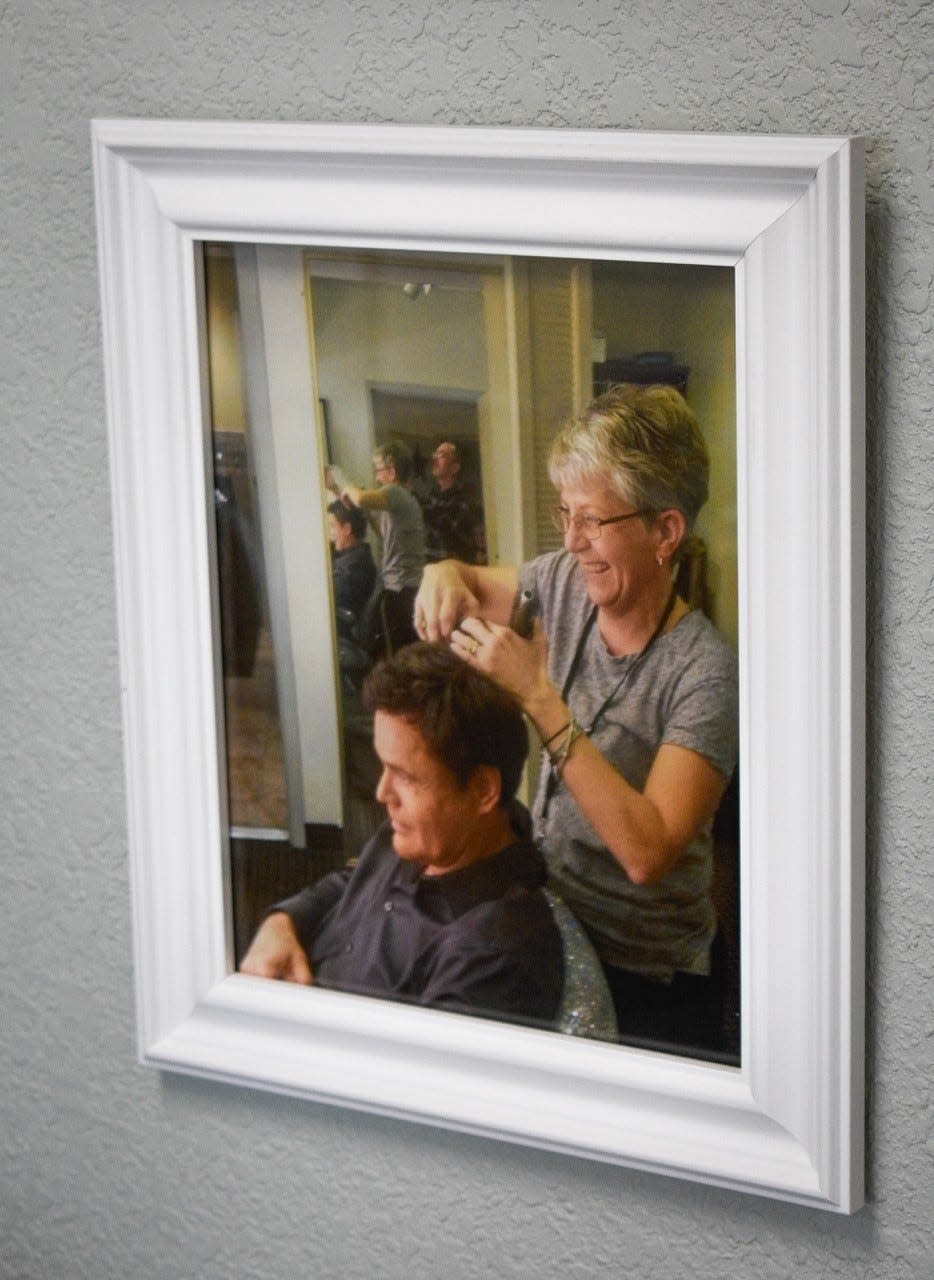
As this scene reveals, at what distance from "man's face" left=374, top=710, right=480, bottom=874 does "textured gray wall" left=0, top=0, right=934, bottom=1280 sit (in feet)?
0.80

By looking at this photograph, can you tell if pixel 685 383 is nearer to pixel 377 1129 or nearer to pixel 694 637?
pixel 694 637

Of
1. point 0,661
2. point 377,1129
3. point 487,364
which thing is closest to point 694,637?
point 487,364

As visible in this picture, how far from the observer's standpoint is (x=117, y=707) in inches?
52.5

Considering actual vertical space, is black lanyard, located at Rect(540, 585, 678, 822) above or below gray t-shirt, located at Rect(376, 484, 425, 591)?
below

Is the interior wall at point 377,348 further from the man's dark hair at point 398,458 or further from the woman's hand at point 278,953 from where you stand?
the woman's hand at point 278,953

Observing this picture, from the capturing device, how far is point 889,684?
106 cm

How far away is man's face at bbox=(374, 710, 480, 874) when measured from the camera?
3.86 ft

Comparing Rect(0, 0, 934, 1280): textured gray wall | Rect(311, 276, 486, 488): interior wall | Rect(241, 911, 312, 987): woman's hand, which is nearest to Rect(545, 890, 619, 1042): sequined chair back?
Rect(0, 0, 934, 1280): textured gray wall

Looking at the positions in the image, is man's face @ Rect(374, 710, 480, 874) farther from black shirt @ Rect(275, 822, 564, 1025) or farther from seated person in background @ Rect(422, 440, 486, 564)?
seated person in background @ Rect(422, 440, 486, 564)

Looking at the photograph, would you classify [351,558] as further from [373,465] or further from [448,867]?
[448,867]

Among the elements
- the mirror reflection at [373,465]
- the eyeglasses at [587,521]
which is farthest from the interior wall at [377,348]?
the eyeglasses at [587,521]

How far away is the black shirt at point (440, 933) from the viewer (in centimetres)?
116

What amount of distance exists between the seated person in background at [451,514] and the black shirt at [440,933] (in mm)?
215

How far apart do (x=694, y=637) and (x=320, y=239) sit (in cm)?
39
